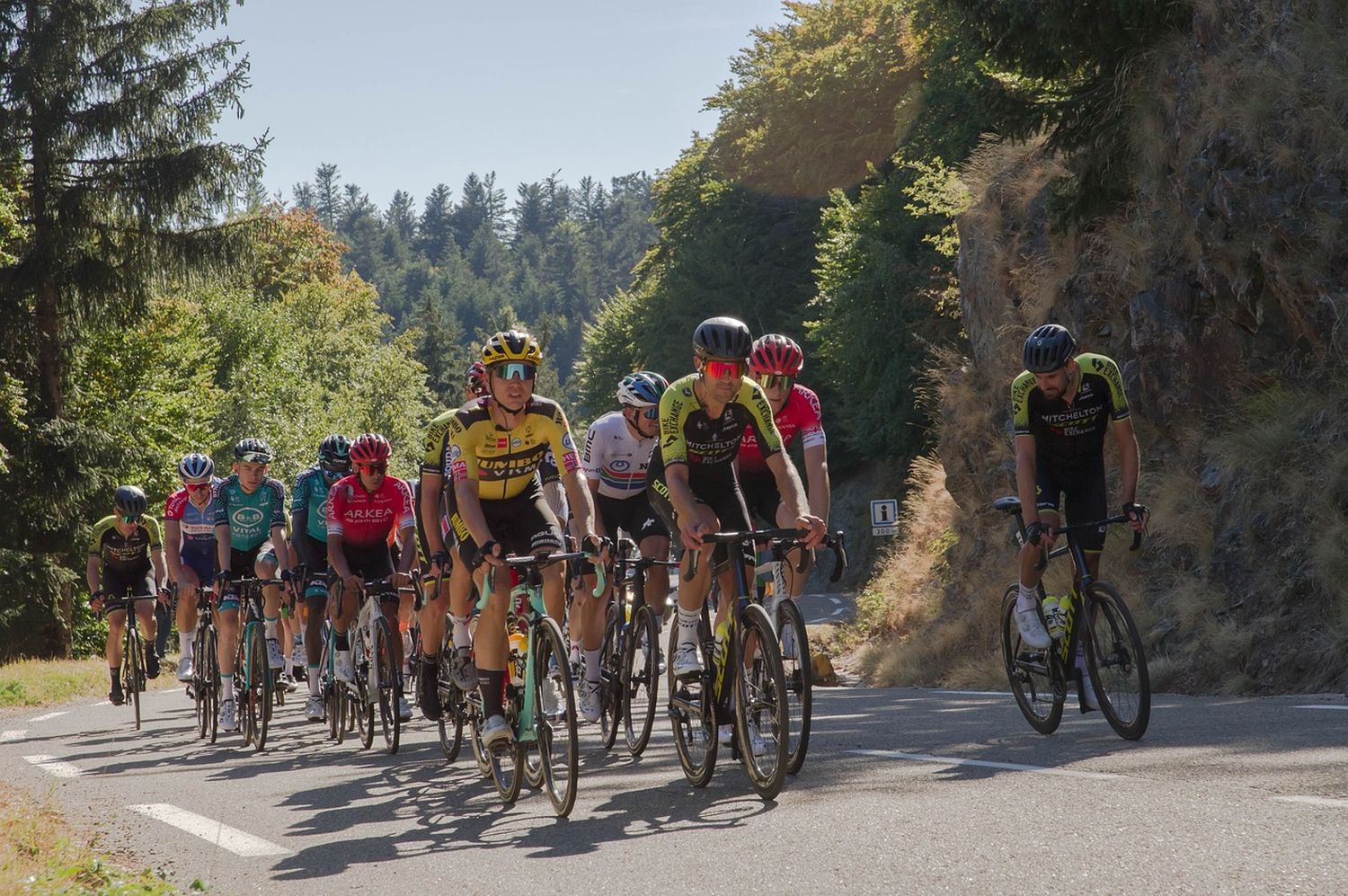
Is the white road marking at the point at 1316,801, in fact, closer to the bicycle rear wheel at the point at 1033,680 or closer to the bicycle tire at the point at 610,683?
the bicycle rear wheel at the point at 1033,680

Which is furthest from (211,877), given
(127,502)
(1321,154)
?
(1321,154)

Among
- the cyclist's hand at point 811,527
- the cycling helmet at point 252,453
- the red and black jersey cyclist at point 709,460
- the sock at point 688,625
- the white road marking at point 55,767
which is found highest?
the cycling helmet at point 252,453

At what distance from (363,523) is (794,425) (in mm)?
3865

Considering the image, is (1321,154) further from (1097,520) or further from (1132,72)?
(1097,520)

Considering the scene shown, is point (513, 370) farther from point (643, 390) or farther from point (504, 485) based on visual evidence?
point (643, 390)

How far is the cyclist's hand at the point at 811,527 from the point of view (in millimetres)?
7156

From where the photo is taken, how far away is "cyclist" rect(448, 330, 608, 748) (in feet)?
25.2

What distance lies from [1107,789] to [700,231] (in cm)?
5397

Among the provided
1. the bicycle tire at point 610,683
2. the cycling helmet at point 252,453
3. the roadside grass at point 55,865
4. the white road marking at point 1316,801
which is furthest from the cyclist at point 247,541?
the white road marking at point 1316,801

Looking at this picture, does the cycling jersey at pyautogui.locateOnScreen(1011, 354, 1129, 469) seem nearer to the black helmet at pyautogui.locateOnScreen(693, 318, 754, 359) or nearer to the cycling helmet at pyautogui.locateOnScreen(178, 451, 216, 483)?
the black helmet at pyautogui.locateOnScreen(693, 318, 754, 359)

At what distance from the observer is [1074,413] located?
29.1ft

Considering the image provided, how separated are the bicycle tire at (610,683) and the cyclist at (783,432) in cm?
122

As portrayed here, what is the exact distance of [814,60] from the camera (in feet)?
183

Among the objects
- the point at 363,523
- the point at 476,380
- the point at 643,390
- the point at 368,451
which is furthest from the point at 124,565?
the point at 643,390
